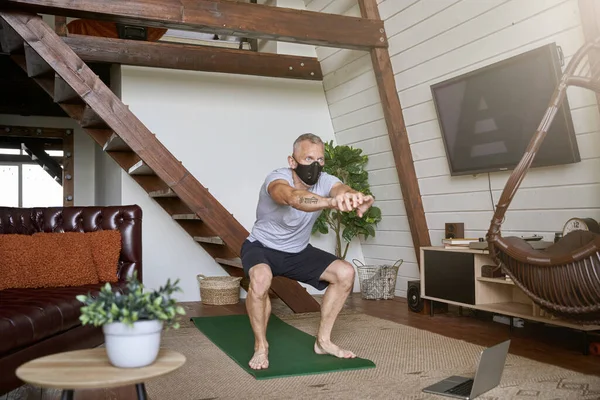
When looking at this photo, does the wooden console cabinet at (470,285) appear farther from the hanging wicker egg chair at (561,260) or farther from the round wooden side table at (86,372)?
the round wooden side table at (86,372)

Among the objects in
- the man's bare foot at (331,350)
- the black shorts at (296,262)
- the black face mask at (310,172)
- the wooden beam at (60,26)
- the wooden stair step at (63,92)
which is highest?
the wooden beam at (60,26)

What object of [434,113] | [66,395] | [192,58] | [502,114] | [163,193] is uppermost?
[192,58]

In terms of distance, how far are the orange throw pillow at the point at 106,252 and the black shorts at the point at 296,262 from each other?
0.84 m

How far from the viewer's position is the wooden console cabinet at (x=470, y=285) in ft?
12.7

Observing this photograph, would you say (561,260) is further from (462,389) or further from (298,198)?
(298,198)

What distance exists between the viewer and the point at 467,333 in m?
3.81

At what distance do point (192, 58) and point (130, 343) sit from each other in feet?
13.5

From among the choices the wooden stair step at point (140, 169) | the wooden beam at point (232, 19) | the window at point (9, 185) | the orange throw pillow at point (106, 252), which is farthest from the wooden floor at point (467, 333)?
the window at point (9, 185)

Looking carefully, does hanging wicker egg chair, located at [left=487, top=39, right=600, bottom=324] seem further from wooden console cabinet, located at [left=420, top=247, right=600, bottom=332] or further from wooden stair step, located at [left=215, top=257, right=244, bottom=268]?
wooden stair step, located at [left=215, top=257, right=244, bottom=268]

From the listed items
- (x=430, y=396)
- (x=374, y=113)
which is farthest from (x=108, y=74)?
(x=430, y=396)

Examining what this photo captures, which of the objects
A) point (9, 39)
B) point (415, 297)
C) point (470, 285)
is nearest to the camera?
point (470, 285)

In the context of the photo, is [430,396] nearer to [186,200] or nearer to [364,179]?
[186,200]

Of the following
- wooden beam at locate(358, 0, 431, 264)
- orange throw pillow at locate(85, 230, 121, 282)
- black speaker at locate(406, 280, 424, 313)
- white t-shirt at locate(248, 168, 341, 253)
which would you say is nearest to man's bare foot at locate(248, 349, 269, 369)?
white t-shirt at locate(248, 168, 341, 253)

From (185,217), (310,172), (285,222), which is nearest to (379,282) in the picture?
(185,217)
